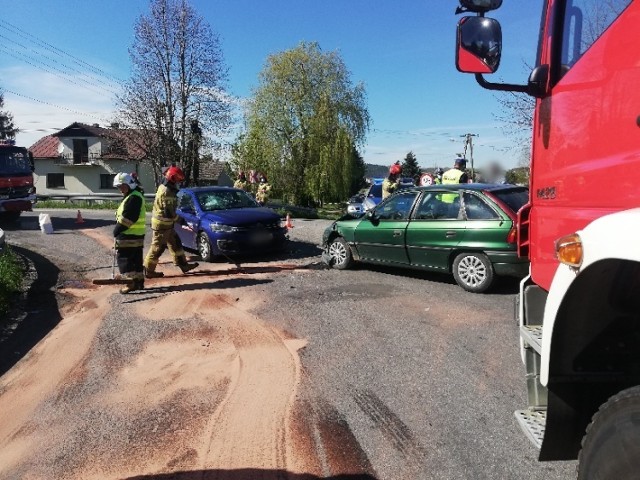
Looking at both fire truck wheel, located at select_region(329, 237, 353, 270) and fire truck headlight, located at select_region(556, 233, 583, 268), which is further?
fire truck wheel, located at select_region(329, 237, 353, 270)

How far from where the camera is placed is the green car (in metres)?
6.91

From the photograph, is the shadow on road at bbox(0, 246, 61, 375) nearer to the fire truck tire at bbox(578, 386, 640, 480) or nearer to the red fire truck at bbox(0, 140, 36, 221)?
the fire truck tire at bbox(578, 386, 640, 480)

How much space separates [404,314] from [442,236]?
175 cm

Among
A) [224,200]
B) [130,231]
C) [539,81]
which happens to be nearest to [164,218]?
[130,231]

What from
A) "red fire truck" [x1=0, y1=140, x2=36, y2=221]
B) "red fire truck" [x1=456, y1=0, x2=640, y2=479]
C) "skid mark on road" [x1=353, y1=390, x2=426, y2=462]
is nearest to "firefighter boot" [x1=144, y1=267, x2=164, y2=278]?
"skid mark on road" [x1=353, y1=390, x2=426, y2=462]

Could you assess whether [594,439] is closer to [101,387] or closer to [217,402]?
[217,402]

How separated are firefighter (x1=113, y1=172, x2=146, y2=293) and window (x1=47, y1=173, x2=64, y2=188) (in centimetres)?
5082

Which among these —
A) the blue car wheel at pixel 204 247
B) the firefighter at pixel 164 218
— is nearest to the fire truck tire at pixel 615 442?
the firefighter at pixel 164 218

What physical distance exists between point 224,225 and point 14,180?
10983mm

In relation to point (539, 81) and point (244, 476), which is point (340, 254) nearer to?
point (244, 476)

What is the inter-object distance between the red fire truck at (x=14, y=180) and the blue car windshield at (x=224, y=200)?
30.6 ft

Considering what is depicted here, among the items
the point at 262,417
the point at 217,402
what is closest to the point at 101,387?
the point at 217,402

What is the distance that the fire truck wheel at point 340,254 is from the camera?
920cm

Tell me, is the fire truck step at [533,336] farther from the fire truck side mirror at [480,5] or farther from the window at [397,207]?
the window at [397,207]
